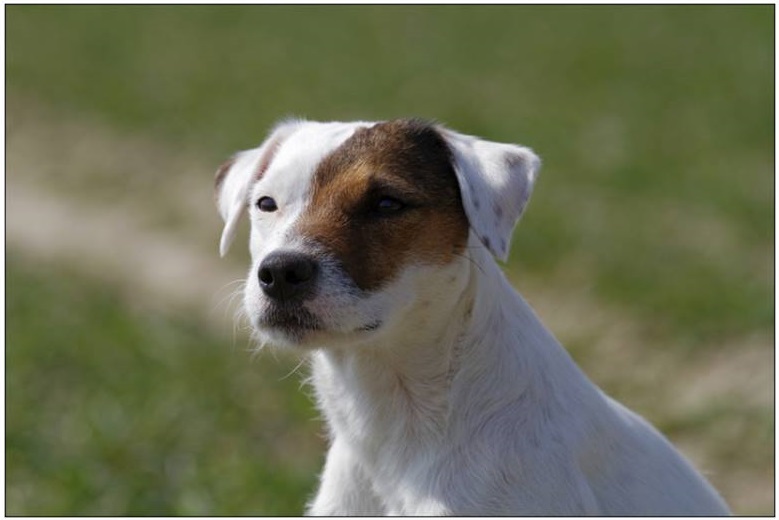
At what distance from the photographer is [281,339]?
4.17 metres

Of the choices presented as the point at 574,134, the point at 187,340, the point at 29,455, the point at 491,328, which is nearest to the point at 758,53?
the point at 574,134

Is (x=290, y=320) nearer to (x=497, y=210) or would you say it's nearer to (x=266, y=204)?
(x=266, y=204)

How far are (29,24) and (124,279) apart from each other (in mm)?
11887

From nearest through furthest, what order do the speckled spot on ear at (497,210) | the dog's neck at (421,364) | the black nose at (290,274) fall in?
the black nose at (290,274)
the speckled spot on ear at (497,210)
the dog's neck at (421,364)

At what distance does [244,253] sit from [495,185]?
278 inches

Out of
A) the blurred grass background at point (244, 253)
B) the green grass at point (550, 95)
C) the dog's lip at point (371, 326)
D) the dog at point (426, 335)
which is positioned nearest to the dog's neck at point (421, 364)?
the dog at point (426, 335)

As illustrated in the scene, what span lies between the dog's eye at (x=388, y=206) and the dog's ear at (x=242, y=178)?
563 mm

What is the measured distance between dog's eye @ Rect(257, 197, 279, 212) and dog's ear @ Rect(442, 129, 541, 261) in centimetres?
56

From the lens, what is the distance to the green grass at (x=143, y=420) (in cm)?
674

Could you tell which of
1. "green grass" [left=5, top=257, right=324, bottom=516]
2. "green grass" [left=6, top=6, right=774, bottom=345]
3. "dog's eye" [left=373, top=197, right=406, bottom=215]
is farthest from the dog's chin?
"green grass" [left=6, top=6, right=774, bottom=345]

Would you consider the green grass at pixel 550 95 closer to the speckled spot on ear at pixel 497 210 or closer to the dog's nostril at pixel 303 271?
the speckled spot on ear at pixel 497 210

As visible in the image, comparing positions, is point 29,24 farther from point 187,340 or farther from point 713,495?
point 713,495

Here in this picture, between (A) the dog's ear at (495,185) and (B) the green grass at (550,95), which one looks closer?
(A) the dog's ear at (495,185)

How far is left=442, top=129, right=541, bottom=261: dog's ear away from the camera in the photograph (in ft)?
13.8
